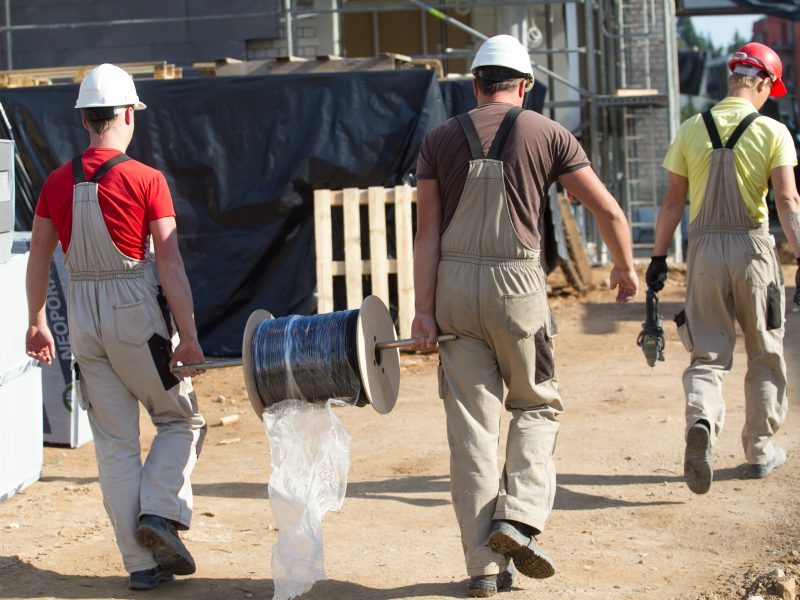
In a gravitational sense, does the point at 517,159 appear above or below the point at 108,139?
below

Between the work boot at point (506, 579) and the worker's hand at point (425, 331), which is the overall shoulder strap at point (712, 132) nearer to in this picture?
the worker's hand at point (425, 331)

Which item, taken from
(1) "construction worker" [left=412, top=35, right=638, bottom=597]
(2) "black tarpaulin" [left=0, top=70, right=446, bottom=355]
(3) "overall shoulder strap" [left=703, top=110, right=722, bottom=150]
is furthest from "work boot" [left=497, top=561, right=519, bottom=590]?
(2) "black tarpaulin" [left=0, top=70, right=446, bottom=355]

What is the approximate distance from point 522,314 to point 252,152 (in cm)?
658

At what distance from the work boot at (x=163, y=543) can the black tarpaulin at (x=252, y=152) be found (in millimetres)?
5843

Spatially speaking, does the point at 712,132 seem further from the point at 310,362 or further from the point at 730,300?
the point at 310,362

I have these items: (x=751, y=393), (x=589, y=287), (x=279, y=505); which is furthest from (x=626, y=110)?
(x=279, y=505)

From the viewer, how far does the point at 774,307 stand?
6195 mm

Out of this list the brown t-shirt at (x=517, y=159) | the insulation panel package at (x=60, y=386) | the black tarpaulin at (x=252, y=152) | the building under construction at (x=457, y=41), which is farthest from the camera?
the building under construction at (x=457, y=41)

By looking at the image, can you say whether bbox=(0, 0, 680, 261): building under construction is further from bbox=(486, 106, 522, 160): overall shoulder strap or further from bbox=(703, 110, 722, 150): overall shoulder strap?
bbox=(486, 106, 522, 160): overall shoulder strap

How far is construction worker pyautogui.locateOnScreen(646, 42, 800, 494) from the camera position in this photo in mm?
6086

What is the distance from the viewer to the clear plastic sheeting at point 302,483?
448 cm

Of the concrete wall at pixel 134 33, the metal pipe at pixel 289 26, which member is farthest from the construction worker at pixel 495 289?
the concrete wall at pixel 134 33

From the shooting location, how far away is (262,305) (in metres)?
10.9

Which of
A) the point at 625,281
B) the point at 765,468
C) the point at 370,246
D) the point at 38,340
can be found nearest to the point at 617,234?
the point at 625,281
